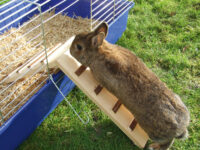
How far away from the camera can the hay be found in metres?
2.79

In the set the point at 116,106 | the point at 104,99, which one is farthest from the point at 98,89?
the point at 116,106

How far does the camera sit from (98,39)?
2.53m

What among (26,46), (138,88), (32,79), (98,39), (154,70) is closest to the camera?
(138,88)

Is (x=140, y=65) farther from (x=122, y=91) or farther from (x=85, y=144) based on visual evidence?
(x=85, y=144)

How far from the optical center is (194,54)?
397 cm

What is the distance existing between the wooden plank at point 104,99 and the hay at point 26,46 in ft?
1.57

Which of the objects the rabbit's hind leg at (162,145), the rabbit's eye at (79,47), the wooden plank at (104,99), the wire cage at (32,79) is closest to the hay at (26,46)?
the wire cage at (32,79)

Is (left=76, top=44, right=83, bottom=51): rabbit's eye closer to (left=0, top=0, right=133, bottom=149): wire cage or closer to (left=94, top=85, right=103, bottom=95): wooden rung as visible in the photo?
(left=0, top=0, right=133, bottom=149): wire cage

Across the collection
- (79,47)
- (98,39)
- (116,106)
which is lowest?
(116,106)

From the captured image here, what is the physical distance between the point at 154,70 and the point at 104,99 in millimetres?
1399

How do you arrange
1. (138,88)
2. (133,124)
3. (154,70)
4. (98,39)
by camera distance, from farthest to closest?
(154,70), (133,124), (98,39), (138,88)

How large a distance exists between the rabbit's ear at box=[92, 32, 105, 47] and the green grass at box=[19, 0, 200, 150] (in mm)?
968

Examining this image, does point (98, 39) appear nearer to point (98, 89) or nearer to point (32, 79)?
point (98, 89)

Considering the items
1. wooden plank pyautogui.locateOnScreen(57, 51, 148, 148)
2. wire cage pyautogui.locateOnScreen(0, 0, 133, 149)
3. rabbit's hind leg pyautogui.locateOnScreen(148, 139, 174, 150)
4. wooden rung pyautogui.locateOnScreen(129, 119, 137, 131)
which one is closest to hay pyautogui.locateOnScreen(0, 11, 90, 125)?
wire cage pyautogui.locateOnScreen(0, 0, 133, 149)
